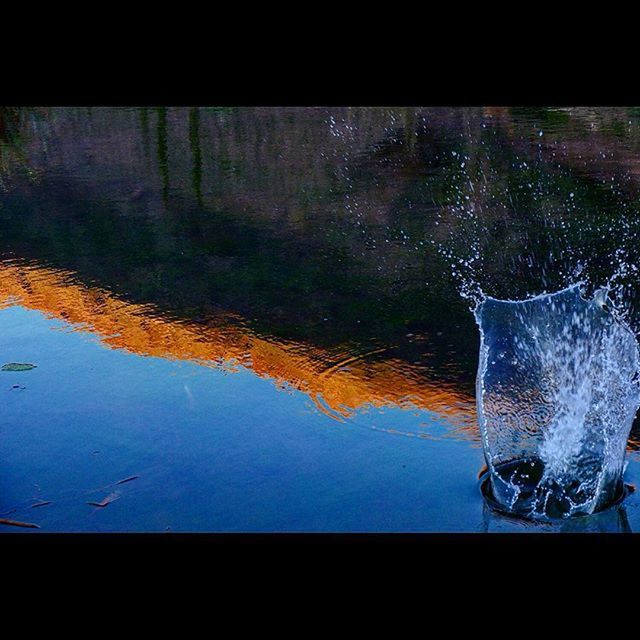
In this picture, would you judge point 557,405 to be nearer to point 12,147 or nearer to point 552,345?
point 552,345

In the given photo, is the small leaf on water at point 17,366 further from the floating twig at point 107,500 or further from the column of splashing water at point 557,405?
the column of splashing water at point 557,405

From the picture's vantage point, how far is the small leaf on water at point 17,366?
3.40 m

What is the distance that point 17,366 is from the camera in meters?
3.42

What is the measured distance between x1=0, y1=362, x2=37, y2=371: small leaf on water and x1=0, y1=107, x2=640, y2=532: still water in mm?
24

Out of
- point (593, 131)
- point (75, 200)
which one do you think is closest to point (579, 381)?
point (75, 200)

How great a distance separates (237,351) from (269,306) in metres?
0.45

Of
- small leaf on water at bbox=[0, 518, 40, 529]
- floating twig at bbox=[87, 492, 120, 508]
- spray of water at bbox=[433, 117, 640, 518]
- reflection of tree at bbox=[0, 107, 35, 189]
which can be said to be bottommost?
reflection of tree at bbox=[0, 107, 35, 189]

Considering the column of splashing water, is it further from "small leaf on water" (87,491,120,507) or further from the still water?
"small leaf on water" (87,491,120,507)

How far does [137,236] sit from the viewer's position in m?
4.93

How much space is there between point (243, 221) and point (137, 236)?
1.86 feet

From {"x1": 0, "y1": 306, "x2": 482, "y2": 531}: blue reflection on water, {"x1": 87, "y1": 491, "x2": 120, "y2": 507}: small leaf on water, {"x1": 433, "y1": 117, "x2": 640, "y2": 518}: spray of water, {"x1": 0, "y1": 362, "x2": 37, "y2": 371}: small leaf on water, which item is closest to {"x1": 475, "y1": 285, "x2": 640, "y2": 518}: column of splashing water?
{"x1": 433, "y1": 117, "x2": 640, "y2": 518}: spray of water

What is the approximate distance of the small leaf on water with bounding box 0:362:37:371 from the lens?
3398 millimetres

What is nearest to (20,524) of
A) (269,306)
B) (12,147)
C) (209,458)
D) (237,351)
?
(209,458)
